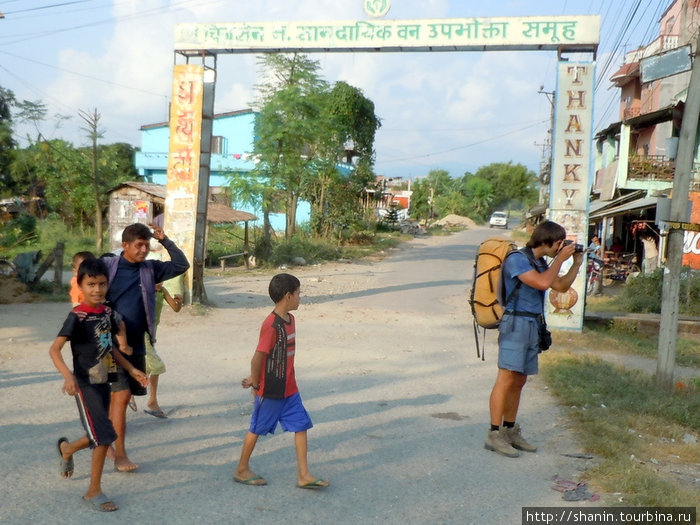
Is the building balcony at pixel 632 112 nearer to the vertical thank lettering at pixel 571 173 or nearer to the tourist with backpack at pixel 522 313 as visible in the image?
the vertical thank lettering at pixel 571 173

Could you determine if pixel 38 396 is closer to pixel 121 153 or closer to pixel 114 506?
pixel 114 506

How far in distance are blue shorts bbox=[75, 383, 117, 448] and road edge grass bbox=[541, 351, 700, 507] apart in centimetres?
307

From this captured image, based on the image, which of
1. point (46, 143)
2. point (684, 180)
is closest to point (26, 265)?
point (684, 180)

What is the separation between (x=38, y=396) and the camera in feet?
21.1

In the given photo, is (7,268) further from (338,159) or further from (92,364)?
(338,159)

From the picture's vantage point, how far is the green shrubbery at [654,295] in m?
13.4

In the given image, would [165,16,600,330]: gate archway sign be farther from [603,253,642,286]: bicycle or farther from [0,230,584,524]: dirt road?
[603,253,642,286]: bicycle

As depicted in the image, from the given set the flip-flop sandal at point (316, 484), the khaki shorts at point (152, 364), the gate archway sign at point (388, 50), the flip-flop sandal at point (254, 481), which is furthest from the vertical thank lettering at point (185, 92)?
the flip-flop sandal at point (316, 484)

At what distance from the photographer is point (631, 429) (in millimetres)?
5934

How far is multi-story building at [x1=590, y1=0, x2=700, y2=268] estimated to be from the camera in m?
19.2

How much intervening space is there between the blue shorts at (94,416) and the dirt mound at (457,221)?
65.2 m

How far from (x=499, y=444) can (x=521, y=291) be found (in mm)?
1188

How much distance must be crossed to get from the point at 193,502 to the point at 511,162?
340 feet

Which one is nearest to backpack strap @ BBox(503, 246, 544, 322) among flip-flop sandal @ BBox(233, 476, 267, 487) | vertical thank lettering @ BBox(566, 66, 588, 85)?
flip-flop sandal @ BBox(233, 476, 267, 487)
